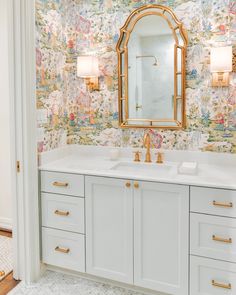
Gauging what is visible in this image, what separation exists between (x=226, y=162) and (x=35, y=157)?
4.77ft

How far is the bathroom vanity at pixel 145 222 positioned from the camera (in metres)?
1.92

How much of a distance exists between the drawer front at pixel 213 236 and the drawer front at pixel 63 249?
84cm

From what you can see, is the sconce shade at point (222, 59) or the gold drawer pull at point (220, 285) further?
the sconce shade at point (222, 59)

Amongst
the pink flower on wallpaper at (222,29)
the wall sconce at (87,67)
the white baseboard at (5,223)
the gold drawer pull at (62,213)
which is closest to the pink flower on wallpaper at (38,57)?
the wall sconce at (87,67)

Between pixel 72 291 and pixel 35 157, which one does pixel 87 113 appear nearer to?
pixel 35 157

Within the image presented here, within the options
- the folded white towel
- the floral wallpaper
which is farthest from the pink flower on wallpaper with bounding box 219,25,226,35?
the folded white towel

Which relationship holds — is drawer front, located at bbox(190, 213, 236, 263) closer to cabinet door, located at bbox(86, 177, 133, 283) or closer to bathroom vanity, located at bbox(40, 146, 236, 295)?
bathroom vanity, located at bbox(40, 146, 236, 295)

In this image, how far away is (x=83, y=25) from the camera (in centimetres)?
274

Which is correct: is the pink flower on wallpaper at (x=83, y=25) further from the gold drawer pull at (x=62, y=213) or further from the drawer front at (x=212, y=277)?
the drawer front at (x=212, y=277)

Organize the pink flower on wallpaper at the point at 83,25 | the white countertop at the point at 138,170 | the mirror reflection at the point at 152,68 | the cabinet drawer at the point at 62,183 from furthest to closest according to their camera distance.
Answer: the pink flower on wallpaper at the point at 83,25
the mirror reflection at the point at 152,68
the cabinet drawer at the point at 62,183
the white countertop at the point at 138,170

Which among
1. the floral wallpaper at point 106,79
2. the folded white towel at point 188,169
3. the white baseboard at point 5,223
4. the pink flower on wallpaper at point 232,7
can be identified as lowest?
the white baseboard at point 5,223

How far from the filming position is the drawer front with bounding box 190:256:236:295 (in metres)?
1.91

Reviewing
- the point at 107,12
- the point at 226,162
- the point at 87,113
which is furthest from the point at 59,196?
the point at 107,12

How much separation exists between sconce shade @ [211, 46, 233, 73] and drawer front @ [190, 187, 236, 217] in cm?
91
